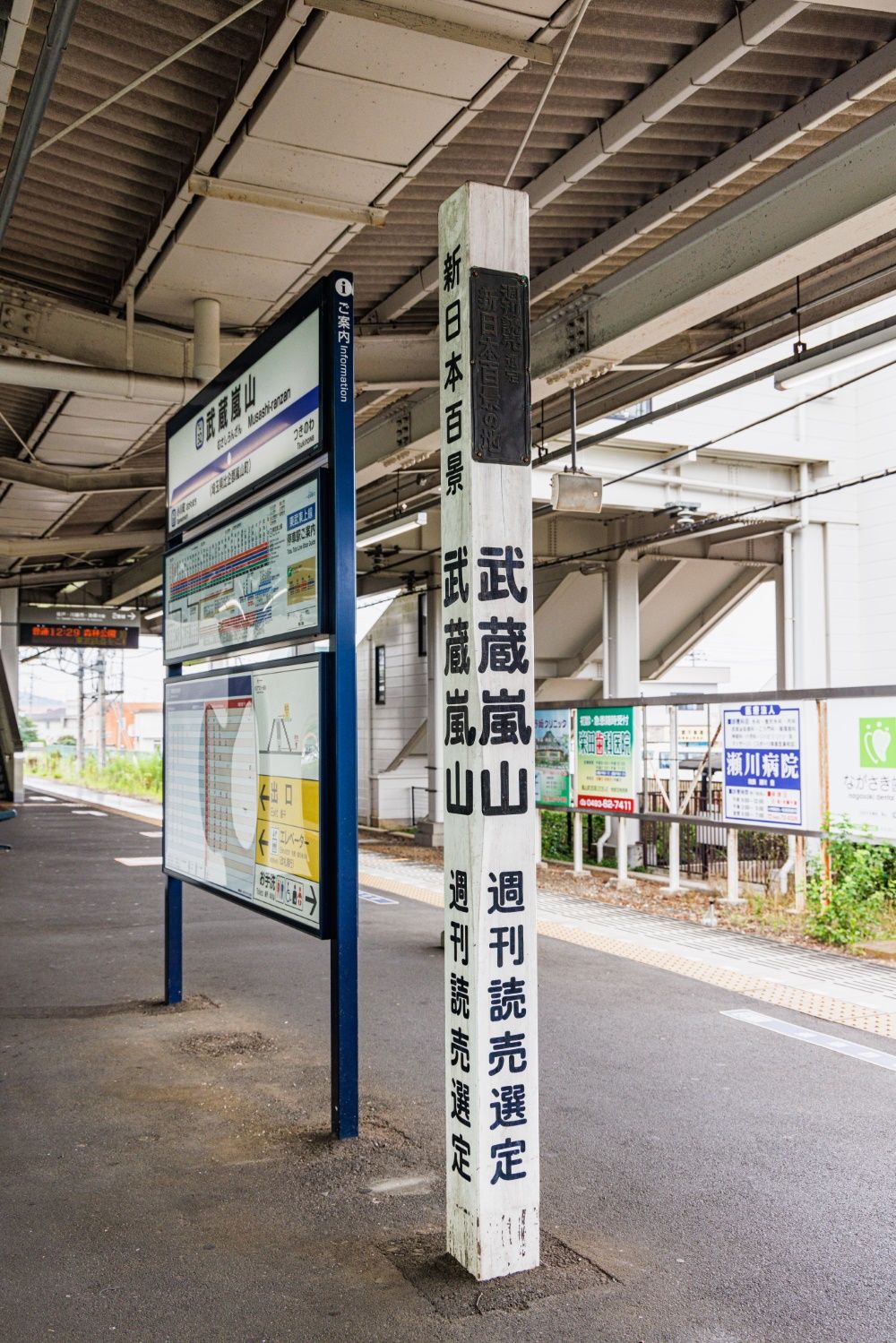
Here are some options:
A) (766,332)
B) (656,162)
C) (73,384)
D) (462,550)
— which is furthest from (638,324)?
(462,550)

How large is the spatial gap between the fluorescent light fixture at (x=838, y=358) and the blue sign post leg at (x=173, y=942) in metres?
4.75

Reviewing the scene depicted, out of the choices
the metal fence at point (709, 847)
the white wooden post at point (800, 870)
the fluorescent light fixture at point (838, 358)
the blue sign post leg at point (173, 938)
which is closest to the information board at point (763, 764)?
the white wooden post at point (800, 870)

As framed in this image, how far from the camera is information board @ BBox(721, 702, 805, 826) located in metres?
9.43

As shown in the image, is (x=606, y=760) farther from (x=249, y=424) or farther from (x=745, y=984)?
(x=249, y=424)

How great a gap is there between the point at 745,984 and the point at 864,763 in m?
2.57

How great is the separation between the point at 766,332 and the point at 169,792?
17.6 feet

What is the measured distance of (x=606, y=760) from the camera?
1234cm

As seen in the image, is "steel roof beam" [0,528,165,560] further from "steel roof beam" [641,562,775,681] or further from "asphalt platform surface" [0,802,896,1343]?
"steel roof beam" [641,562,775,681]

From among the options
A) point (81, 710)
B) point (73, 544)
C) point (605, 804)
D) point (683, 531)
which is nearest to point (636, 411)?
point (683, 531)

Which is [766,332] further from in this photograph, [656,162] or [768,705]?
[768,705]

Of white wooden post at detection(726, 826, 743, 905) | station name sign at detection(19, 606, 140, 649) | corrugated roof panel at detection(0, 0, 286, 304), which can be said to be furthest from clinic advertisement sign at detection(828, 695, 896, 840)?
station name sign at detection(19, 606, 140, 649)

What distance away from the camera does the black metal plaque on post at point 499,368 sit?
3334 mm

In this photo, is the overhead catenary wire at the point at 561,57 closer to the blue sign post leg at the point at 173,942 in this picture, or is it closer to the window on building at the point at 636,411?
the blue sign post leg at the point at 173,942

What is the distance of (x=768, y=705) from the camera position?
31.9 feet
